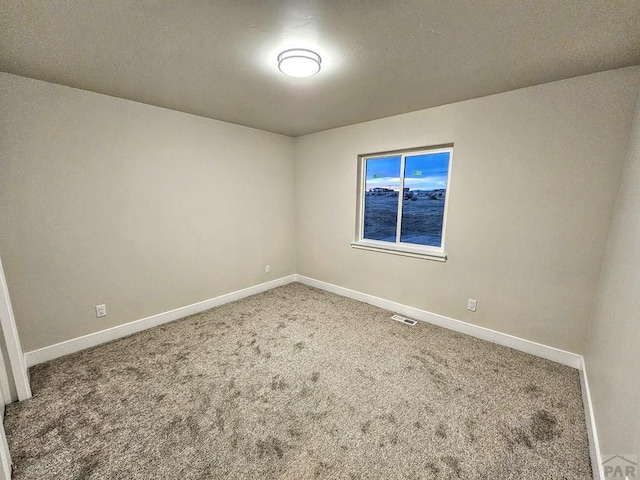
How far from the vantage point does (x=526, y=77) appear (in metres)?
1.99

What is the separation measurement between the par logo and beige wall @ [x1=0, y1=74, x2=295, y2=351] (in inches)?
140

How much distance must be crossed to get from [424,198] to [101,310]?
367 cm

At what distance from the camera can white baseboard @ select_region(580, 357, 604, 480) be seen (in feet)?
4.27

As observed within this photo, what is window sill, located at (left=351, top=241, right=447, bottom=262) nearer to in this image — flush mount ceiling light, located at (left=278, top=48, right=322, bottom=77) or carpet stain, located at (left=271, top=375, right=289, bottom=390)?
carpet stain, located at (left=271, top=375, right=289, bottom=390)

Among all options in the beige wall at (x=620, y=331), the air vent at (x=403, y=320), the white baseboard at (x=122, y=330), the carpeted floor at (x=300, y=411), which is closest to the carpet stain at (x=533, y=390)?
the carpeted floor at (x=300, y=411)

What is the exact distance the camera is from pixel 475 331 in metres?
2.68

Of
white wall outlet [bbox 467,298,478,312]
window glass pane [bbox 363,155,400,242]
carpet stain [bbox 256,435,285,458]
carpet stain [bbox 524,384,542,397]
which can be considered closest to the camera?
carpet stain [bbox 256,435,285,458]

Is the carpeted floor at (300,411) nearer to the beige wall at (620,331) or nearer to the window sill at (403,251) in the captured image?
the beige wall at (620,331)

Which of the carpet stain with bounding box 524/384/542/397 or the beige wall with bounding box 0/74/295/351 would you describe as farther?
the beige wall with bounding box 0/74/295/351

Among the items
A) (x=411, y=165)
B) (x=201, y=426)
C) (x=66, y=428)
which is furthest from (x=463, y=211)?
(x=66, y=428)

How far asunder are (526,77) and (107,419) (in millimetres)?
3867

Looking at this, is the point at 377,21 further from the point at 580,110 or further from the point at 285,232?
the point at 285,232

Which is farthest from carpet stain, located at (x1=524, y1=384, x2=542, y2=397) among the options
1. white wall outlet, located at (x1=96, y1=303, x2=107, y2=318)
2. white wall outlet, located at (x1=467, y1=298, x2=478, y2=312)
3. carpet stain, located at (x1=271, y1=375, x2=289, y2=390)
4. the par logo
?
white wall outlet, located at (x1=96, y1=303, x2=107, y2=318)

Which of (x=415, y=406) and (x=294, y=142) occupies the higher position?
(x=294, y=142)
